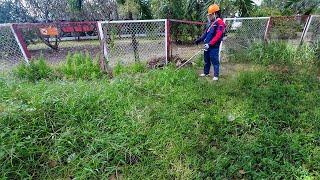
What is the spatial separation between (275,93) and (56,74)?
4.29m

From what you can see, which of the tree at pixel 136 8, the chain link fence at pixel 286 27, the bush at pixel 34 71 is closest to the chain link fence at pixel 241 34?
the chain link fence at pixel 286 27

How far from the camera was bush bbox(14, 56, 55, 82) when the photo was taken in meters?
4.54

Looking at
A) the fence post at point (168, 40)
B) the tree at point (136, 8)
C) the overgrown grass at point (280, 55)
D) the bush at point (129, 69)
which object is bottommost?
the bush at point (129, 69)

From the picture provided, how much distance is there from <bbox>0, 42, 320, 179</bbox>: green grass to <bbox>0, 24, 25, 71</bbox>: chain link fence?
4.11 feet

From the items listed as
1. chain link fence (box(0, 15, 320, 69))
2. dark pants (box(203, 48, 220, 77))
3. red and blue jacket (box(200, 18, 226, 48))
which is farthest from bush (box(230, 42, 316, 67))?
red and blue jacket (box(200, 18, 226, 48))

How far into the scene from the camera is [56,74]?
4781 mm

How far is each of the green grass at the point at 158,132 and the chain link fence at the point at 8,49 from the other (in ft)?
4.11

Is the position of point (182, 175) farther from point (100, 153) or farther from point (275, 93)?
point (275, 93)

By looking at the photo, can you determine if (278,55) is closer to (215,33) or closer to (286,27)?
(286,27)

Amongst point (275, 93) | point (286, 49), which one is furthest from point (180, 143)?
point (286, 49)

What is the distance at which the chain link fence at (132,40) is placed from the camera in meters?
4.82

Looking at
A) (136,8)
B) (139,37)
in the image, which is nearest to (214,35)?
(139,37)

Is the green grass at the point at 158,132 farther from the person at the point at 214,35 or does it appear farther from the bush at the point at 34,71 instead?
the person at the point at 214,35

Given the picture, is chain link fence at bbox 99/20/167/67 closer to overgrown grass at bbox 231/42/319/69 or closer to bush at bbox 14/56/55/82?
bush at bbox 14/56/55/82
